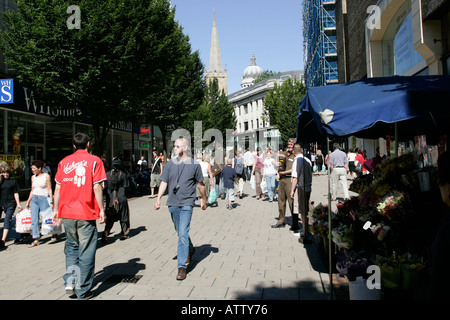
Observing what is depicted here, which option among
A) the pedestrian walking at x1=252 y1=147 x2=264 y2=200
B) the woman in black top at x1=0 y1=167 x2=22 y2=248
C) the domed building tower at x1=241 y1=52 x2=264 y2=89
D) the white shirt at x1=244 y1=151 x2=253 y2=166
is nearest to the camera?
the woman in black top at x1=0 y1=167 x2=22 y2=248

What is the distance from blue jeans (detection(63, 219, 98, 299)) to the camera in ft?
14.3

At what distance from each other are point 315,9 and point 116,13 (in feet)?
91.6

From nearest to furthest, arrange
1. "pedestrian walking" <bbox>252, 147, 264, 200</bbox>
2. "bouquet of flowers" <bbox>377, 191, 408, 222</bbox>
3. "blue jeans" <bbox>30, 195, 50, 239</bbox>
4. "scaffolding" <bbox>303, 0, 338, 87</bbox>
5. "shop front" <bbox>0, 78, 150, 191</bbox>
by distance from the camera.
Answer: "bouquet of flowers" <bbox>377, 191, 408, 222</bbox>
"blue jeans" <bbox>30, 195, 50, 239</bbox>
"pedestrian walking" <bbox>252, 147, 264, 200</bbox>
"shop front" <bbox>0, 78, 150, 191</bbox>
"scaffolding" <bbox>303, 0, 338, 87</bbox>

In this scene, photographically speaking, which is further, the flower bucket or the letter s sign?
the letter s sign

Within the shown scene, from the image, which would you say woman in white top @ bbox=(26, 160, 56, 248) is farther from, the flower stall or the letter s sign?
the flower stall

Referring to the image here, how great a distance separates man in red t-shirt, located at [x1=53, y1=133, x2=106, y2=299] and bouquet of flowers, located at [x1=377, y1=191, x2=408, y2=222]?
11.3ft

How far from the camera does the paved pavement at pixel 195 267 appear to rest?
4.49 m

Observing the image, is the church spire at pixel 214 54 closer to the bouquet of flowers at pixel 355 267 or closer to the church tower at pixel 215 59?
the church tower at pixel 215 59

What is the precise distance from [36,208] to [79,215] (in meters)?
3.82

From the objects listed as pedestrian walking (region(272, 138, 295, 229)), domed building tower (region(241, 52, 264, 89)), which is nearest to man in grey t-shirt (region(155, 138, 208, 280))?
pedestrian walking (region(272, 138, 295, 229))

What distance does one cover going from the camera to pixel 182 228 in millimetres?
5191

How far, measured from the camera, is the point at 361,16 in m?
18.7

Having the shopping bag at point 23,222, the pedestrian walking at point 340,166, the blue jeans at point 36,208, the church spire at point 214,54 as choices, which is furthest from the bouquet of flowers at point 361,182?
the church spire at point 214,54
